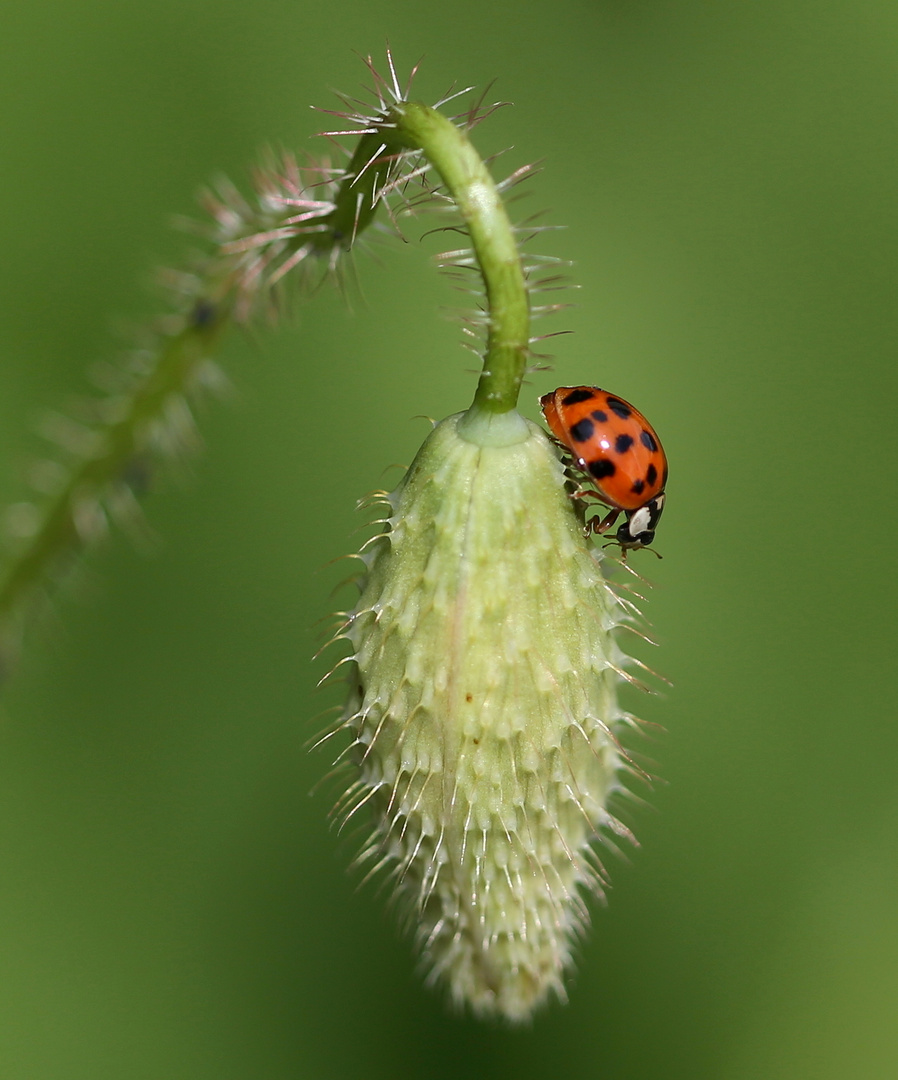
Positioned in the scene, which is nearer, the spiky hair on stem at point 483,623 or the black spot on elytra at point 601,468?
the spiky hair on stem at point 483,623

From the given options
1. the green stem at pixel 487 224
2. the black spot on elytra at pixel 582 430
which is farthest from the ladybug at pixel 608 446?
the green stem at pixel 487 224

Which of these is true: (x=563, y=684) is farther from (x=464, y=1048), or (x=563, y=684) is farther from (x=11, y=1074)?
(x=11, y=1074)

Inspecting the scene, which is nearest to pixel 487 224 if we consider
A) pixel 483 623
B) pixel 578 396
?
pixel 578 396

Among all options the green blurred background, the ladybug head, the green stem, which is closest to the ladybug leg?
the ladybug head

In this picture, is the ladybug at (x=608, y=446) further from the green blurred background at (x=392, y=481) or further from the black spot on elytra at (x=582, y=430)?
the green blurred background at (x=392, y=481)

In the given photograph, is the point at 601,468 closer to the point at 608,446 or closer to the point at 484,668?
the point at 608,446

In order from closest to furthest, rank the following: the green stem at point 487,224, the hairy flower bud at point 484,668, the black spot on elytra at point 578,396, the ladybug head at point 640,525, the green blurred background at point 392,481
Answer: the green stem at point 487,224
the hairy flower bud at point 484,668
the black spot on elytra at point 578,396
the ladybug head at point 640,525
the green blurred background at point 392,481

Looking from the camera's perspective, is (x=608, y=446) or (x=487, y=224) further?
(x=608, y=446)
